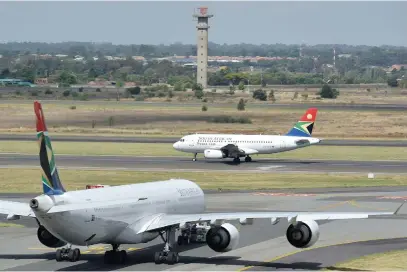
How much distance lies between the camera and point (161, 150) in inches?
5039

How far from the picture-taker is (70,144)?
13450 cm

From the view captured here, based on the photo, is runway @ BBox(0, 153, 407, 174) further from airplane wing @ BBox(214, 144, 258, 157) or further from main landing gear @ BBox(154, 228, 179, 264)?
main landing gear @ BBox(154, 228, 179, 264)

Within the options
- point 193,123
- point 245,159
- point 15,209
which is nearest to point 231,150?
point 245,159

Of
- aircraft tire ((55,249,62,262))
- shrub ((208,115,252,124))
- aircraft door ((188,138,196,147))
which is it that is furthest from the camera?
shrub ((208,115,252,124))

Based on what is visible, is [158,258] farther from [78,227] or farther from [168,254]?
[78,227]

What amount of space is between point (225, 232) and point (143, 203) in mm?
5566

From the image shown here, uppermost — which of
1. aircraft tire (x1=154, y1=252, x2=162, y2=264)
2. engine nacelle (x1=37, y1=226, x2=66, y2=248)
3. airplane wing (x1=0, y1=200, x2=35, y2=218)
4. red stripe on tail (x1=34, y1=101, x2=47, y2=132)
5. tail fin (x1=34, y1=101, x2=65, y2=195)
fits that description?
red stripe on tail (x1=34, y1=101, x2=47, y2=132)

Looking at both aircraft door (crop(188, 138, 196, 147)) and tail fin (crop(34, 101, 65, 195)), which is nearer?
tail fin (crop(34, 101, 65, 195))

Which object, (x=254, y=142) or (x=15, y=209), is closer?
(x=15, y=209)

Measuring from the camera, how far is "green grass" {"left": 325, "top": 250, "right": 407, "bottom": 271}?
49.8 m

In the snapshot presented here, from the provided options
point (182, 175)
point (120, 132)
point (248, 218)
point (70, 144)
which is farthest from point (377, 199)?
point (120, 132)

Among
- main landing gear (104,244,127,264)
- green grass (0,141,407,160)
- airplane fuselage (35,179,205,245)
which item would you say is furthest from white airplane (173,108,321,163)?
main landing gear (104,244,127,264)

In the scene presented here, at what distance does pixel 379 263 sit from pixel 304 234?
5961mm

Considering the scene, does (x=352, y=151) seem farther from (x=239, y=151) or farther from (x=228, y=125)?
(x=228, y=125)
